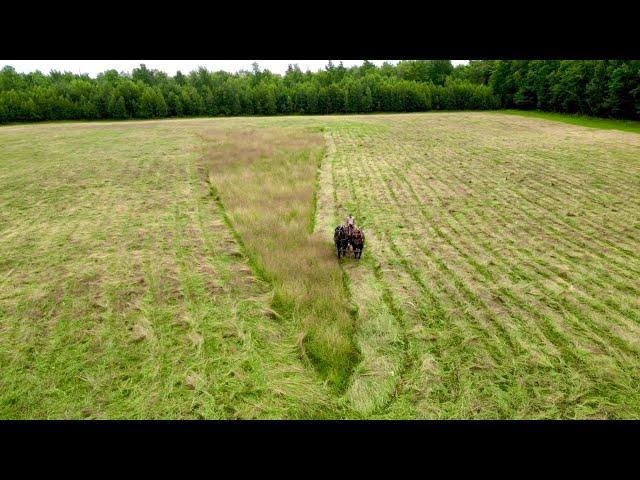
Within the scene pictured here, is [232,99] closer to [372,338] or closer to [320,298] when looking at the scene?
[320,298]

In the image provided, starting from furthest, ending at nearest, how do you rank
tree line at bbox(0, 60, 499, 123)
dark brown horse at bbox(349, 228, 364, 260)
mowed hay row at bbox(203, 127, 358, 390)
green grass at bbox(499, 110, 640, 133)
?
tree line at bbox(0, 60, 499, 123), green grass at bbox(499, 110, 640, 133), dark brown horse at bbox(349, 228, 364, 260), mowed hay row at bbox(203, 127, 358, 390)

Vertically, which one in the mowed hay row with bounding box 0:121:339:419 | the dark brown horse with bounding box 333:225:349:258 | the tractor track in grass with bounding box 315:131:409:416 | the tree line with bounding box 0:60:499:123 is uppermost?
the tree line with bounding box 0:60:499:123

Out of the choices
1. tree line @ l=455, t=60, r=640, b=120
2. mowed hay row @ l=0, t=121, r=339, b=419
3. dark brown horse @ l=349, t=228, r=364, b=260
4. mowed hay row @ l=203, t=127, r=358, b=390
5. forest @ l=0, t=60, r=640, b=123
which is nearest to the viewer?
mowed hay row @ l=0, t=121, r=339, b=419

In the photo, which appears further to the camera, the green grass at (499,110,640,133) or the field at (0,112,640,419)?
the green grass at (499,110,640,133)

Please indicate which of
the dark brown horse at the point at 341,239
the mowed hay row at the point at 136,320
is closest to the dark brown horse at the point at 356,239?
the dark brown horse at the point at 341,239

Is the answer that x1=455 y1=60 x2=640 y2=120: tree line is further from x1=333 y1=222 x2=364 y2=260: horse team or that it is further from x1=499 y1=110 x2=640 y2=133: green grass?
x1=333 y1=222 x2=364 y2=260: horse team

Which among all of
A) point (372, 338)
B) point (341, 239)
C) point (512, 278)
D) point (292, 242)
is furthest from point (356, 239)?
point (512, 278)

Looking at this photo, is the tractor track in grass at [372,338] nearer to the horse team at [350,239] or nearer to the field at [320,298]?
the field at [320,298]

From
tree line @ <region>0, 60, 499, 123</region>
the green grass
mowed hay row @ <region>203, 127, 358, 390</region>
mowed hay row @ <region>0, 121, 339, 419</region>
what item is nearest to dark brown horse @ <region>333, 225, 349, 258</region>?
mowed hay row @ <region>203, 127, 358, 390</region>
